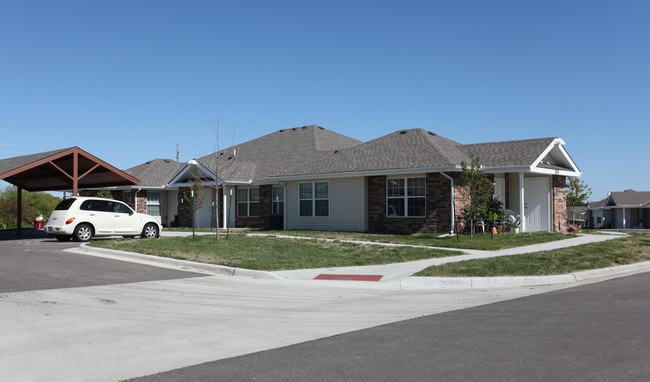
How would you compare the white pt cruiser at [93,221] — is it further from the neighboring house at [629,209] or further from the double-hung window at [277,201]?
the neighboring house at [629,209]

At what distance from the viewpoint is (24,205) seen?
47.7 meters

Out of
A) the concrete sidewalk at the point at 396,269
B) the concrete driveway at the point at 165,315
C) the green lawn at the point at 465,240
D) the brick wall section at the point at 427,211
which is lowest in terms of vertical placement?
the concrete driveway at the point at 165,315

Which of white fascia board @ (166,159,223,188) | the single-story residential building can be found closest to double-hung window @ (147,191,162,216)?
the single-story residential building

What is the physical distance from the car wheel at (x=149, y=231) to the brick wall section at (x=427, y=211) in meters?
9.02

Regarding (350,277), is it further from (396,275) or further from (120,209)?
(120,209)

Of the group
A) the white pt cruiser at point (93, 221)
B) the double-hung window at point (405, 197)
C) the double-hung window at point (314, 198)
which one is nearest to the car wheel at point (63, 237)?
the white pt cruiser at point (93, 221)

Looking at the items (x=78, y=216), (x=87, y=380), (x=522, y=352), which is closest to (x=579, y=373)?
(x=522, y=352)

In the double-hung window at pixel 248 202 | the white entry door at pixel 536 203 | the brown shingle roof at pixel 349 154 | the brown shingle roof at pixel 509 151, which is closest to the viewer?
the brown shingle roof at pixel 509 151

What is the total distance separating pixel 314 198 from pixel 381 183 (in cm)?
371

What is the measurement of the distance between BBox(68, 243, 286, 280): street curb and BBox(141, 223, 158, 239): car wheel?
14.0ft

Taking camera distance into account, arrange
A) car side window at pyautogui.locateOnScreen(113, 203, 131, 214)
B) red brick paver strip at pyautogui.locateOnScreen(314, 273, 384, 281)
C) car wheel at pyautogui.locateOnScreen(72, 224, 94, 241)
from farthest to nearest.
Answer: car side window at pyautogui.locateOnScreen(113, 203, 131, 214) → car wheel at pyautogui.locateOnScreen(72, 224, 94, 241) → red brick paver strip at pyautogui.locateOnScreen(314, 273, 384, 281)

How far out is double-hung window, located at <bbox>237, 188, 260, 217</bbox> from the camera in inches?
1115

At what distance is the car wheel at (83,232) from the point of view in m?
19.4

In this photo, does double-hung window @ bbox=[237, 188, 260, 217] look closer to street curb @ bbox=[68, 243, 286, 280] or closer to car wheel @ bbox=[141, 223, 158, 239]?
car wheel @ bbox=[141, 223, 158, 239]
